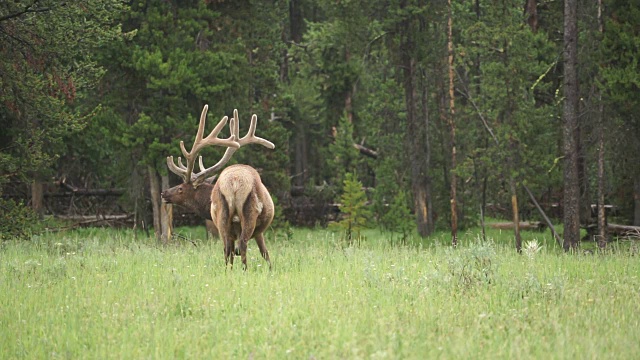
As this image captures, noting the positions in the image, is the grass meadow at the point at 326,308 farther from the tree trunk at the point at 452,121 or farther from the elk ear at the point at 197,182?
the tree trunk at the point at 452,121

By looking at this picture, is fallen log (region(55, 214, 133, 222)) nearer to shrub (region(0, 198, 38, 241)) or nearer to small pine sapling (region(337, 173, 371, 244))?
small pine sapling (region(337, 173, 371, 244))

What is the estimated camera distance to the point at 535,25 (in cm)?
2622

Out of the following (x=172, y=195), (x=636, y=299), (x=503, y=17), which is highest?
(x=503, y=17)

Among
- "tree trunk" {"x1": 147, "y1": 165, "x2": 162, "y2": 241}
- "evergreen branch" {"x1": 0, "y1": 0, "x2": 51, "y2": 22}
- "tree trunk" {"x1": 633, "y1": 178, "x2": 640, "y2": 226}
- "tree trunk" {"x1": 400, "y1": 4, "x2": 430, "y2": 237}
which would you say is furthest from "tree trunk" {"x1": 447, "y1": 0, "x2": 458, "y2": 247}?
"evergreen branch" {"x1": 0, "y1": 0, "x2": 51, "y2": 22}

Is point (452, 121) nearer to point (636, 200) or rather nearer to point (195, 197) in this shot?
point (636, 200)

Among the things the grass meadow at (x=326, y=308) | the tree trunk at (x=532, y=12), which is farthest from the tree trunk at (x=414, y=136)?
the grass meadow at (x=326, y=308)

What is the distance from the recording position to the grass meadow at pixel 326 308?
21.4ft

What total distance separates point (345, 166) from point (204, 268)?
19.4m

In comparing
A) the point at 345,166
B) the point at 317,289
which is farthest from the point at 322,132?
the point at 317,289

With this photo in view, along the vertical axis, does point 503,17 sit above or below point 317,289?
above

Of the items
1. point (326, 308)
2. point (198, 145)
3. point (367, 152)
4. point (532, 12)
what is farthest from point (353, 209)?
point (326, 308)

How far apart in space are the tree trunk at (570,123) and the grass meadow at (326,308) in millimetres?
7220

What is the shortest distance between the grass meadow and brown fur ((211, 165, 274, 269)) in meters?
0.43

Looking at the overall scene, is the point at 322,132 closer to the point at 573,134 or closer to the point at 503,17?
the point at 503,17
